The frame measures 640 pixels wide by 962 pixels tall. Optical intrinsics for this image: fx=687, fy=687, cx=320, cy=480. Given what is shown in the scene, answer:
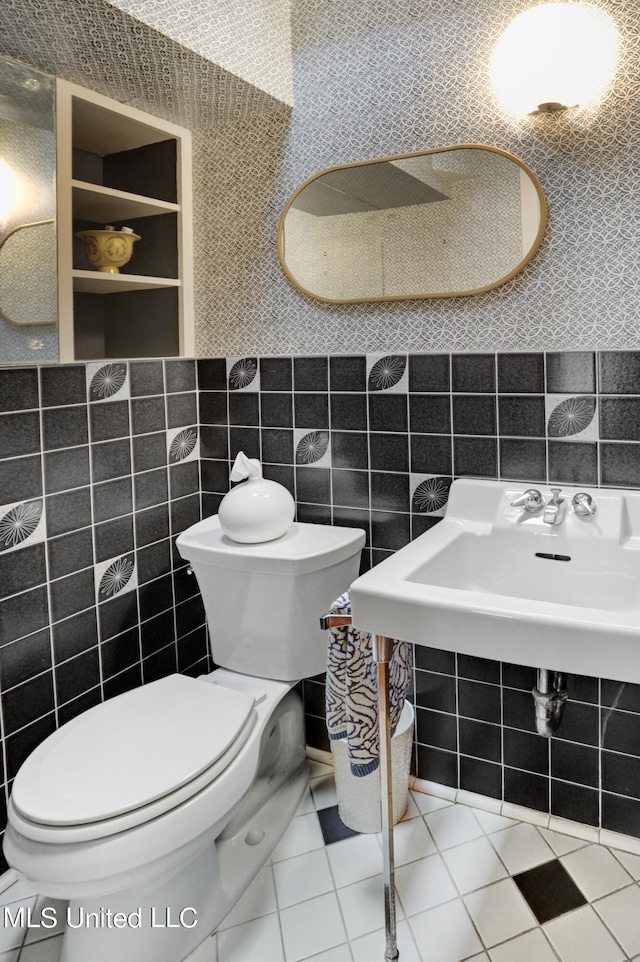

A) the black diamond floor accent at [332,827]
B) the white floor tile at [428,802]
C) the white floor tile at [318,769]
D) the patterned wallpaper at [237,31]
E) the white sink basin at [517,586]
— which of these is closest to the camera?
the white sink basin at [517,586]

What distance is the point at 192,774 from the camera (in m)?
1.29

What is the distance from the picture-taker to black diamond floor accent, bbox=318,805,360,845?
1718 millimetres

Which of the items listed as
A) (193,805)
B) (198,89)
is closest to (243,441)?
(198,89)

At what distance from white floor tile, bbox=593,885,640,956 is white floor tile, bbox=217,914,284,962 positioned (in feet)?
2.26

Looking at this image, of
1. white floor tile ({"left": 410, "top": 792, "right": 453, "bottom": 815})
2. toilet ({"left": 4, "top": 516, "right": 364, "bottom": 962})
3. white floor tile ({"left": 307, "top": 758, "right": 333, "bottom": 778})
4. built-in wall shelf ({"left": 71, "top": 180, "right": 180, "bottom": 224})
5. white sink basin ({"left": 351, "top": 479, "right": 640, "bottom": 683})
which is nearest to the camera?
white sink basin ({"left": 351, "top": 479, "right": 640, "bottom": 683})

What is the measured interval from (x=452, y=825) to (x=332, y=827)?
307mm

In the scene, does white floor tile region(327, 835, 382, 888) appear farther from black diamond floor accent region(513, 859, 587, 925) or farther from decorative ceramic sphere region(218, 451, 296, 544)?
decorative ceramic sphere region(218, 451, 296, 544)

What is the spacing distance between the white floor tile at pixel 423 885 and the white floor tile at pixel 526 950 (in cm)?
15

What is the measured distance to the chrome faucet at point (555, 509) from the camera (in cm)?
150

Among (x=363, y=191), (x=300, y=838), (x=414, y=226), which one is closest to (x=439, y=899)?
(x=300, y=838)

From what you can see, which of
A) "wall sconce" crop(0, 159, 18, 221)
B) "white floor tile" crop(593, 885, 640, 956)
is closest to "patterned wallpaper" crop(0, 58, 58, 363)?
"wall sconce" crop(0, 159, 18, 221)

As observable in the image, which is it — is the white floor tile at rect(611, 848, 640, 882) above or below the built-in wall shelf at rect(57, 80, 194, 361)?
below

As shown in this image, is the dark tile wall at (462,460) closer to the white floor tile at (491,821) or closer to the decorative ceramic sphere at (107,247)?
the white floor tile at (491,821)

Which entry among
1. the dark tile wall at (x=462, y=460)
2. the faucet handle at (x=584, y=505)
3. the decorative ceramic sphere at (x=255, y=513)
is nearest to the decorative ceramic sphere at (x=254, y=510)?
the decorative ceramic sphere at (x=255, y=513)
